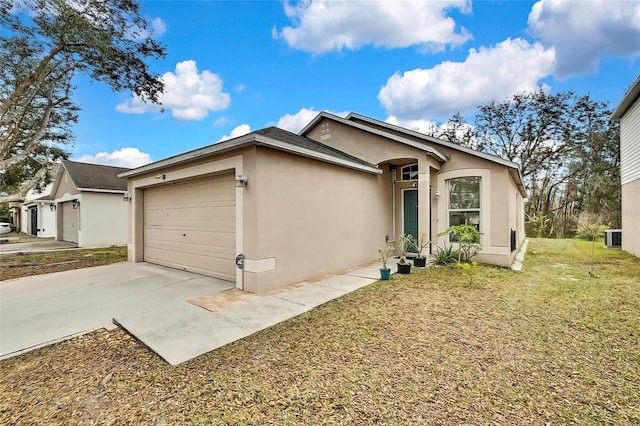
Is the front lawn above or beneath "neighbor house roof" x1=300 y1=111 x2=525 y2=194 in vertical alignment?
beneath

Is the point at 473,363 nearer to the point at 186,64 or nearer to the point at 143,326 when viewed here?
the point at 143,326

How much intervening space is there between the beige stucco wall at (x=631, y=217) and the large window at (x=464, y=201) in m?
6.28

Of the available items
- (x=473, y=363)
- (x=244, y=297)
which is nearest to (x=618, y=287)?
(x=473, y=363)

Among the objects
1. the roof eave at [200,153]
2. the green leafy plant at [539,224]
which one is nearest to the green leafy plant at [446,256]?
the roof eave at [200,153]

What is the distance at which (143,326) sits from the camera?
13.5ft

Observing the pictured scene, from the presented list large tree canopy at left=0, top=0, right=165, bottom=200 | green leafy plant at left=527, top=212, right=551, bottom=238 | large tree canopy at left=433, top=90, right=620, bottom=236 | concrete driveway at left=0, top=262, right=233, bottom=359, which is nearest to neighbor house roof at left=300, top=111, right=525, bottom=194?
concrete driveway at left=0, top=262, right=233, bottom=359

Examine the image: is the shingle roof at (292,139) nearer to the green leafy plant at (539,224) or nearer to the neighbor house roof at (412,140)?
the neighbor house roof at (412,140)

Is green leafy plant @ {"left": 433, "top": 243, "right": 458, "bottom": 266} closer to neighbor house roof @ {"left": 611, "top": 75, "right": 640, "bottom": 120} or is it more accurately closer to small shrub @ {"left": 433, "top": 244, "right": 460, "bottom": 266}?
small shrub @ {"left": 433, "top": 244, "right": 460, "bottom": 266}

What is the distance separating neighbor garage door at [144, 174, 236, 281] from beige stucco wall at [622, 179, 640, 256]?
1323 cm

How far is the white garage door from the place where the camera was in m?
16.6

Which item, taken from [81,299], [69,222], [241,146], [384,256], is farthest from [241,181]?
[69,222]

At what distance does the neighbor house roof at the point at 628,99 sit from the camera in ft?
29.9

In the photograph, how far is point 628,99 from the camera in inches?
396

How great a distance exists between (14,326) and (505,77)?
21665 millimetres
